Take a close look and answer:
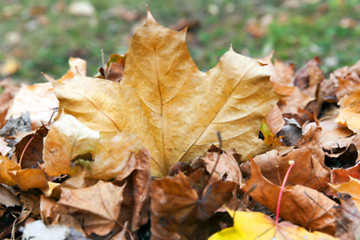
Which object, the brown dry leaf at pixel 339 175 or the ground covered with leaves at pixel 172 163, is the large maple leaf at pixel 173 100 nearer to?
the ground covered with leaves at pixel 172 163

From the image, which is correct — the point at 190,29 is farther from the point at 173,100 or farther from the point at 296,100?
the point at 173,100

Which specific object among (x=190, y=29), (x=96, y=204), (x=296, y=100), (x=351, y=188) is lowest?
(x=190, y=29)

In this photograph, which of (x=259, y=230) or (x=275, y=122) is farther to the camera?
(x=275, y=122)

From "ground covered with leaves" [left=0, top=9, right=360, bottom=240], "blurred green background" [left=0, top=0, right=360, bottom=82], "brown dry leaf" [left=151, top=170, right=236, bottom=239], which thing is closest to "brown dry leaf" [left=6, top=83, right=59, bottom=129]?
"ground covered with leaves" [left=0, top=9, right=360, bottom=240]

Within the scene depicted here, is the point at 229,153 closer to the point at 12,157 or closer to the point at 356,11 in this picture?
the point at 12,157

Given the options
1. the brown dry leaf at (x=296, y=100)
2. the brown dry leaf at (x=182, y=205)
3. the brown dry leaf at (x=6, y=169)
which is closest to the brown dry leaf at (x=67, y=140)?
the brown dry leaf at (x=6, y=169)

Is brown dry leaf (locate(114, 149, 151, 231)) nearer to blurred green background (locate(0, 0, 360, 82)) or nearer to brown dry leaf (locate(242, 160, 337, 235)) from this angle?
brown dry leaf (locate(242, 160, 337, 235))

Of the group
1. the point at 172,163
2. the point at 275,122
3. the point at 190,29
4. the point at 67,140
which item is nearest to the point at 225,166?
the point at 172,163
